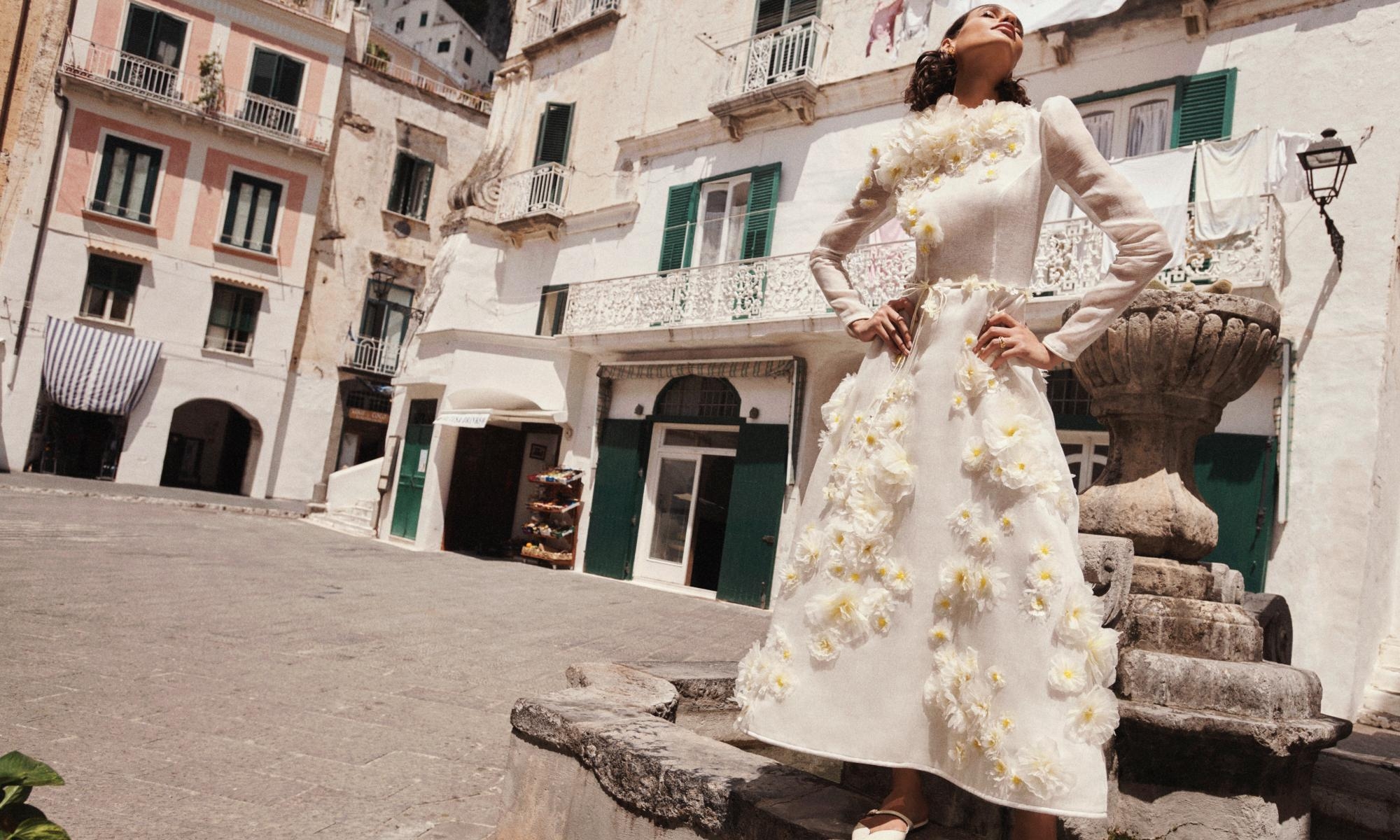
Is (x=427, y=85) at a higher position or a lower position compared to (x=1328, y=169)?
A: higher

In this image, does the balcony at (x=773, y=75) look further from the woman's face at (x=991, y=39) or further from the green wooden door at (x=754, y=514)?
A: the woman's face at (x=991, y=39)

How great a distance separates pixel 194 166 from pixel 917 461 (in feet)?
85.4

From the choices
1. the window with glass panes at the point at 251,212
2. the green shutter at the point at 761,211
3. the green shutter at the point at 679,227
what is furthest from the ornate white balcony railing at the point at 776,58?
the window with glass panes at the point at 251,212

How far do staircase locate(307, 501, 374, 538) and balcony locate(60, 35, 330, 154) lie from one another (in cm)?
1096

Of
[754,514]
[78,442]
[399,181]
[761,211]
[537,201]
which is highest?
[399,181]

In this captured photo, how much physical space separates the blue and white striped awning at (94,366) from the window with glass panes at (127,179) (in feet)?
10.3

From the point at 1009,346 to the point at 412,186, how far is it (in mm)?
27162

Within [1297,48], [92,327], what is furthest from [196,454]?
[1297,48]

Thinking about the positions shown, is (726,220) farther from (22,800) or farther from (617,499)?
(22,800)

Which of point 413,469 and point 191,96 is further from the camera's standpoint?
point 191,96

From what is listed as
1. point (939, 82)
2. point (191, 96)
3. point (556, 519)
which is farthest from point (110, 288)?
point (939, 82)

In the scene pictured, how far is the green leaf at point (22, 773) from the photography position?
1358 mm

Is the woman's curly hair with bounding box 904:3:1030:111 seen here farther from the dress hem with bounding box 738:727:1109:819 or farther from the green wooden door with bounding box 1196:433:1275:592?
the green wooden door with bounding box 1196:433:1275:592

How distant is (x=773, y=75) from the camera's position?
1405 centimetres
